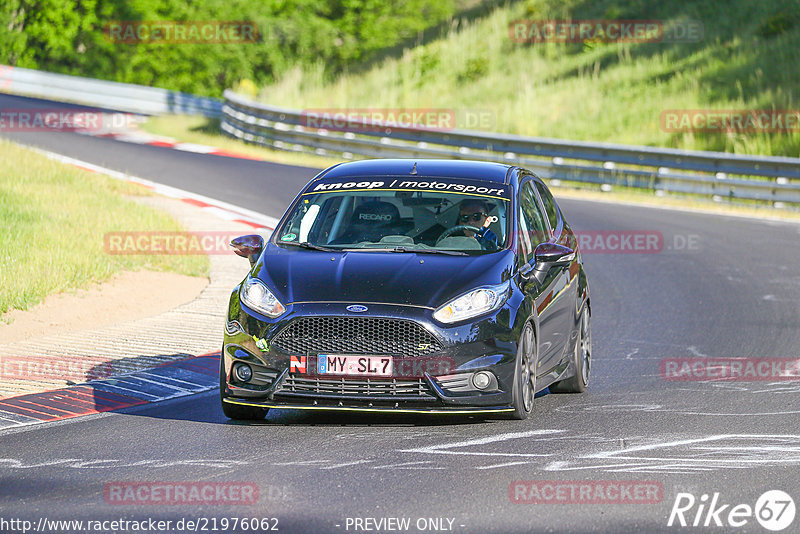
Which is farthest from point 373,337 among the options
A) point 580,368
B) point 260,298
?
point 580,368

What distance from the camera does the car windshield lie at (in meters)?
8.84

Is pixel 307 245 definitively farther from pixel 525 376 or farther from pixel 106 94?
pixel 106 94

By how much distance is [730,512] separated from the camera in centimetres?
618

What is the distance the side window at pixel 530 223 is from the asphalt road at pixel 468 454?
118 cm

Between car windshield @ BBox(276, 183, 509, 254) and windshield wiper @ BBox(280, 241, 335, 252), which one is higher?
car windshield @ BBox(276, 183, 509, 254)

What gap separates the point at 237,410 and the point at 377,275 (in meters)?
1.29

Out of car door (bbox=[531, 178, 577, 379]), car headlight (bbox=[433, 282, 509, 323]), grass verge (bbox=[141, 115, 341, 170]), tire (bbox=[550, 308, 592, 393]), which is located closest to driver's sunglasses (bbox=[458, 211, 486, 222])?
car door (bbox=[531, 178, 577, 379])

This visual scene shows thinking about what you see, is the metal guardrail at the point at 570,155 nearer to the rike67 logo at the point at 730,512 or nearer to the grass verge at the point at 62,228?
the grass verge at the point at 62,228

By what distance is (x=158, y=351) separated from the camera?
10922 millimetres

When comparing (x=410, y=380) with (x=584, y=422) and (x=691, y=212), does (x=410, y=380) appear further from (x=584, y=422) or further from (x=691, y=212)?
(x=691, y=212)

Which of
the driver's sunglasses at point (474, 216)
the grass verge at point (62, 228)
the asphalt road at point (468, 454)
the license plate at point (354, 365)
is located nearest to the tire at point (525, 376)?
the asphalt road at point (468, 454)

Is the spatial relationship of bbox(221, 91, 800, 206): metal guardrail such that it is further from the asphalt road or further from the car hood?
the car hood

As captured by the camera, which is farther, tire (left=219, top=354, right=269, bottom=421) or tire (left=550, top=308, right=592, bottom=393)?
tire (left=550, top=308, right=592, bottom=393)

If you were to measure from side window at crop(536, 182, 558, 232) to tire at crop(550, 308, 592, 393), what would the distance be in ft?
2.53
